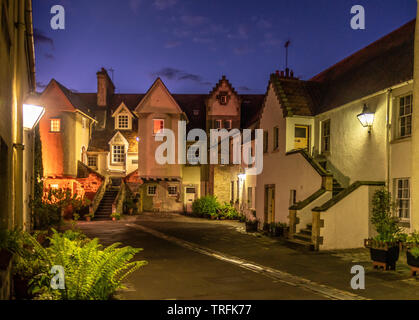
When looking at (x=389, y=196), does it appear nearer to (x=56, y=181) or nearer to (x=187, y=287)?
(x=187, y=287)

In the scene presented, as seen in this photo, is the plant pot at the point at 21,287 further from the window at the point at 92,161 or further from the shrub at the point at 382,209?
the window at the point at 92,161

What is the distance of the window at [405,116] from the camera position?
42.2 feet

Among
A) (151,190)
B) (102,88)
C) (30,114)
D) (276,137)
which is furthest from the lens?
(102,88)

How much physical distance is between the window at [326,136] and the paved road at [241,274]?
5.40m

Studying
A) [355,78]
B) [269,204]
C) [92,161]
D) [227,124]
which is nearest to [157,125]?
[227,124]

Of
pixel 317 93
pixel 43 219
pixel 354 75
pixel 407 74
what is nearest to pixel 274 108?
pixel 317 93

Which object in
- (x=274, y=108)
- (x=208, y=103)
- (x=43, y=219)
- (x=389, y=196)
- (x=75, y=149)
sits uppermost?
(x=208, y=103)

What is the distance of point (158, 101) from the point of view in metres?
31.7

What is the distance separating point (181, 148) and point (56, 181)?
10.7 metres

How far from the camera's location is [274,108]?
20234mm

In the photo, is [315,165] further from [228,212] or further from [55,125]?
[55,125]

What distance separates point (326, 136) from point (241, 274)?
1029cm

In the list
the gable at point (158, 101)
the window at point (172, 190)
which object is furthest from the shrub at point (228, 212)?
the gable at point (158, 101)
